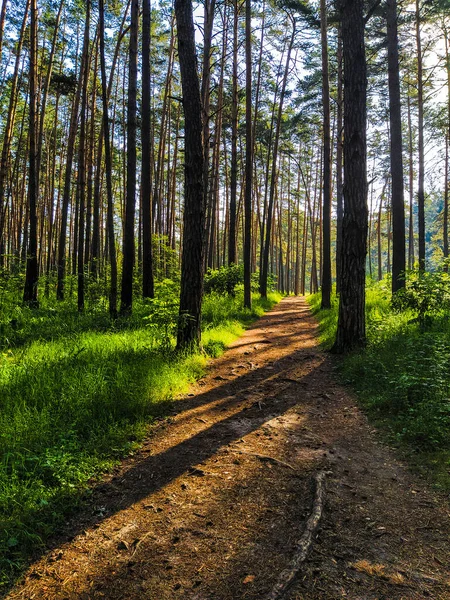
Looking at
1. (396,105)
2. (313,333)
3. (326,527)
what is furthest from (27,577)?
(396,105)

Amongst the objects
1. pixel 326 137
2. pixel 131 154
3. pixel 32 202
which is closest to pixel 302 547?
pixel 131 154

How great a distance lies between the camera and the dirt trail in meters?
1.92

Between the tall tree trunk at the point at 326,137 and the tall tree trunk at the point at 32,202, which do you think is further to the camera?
the tall tree trunk at the point at 326,137

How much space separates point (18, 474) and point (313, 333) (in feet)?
25.3

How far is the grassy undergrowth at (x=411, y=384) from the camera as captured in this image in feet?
10.8

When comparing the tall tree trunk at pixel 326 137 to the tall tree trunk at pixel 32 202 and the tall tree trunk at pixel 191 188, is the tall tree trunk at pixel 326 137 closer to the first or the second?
the tall tree trunk at pixel 191 188

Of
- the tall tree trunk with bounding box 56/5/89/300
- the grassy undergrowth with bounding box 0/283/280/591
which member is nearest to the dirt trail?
the grassy undergrowth with bounding box 0/283/280/591

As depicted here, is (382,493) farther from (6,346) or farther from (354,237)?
(6,346)

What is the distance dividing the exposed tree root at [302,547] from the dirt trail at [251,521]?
0.04 m

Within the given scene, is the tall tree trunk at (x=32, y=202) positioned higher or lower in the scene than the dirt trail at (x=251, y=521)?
Answer: higher

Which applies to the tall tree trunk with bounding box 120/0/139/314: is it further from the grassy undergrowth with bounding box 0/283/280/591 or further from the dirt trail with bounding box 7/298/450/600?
the dirt trail with bounding box 7/298/450/600

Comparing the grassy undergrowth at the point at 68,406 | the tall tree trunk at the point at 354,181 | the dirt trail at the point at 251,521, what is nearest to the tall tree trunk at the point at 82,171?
the grassy undergrowth at the point at 68,406

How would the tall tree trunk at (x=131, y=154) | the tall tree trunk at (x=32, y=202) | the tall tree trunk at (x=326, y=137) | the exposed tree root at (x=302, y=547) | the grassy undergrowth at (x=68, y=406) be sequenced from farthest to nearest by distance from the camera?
the tall tree trunk at (x=326, y=137) → the tall tree trunk at (x=32, y=202) → the tall tree trunk at (x=131, y=154) → the grassy undergrowth at (x=68, y=406) → the exposed tree root at (x=302, y=547)

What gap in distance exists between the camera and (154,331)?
7.08 metres
